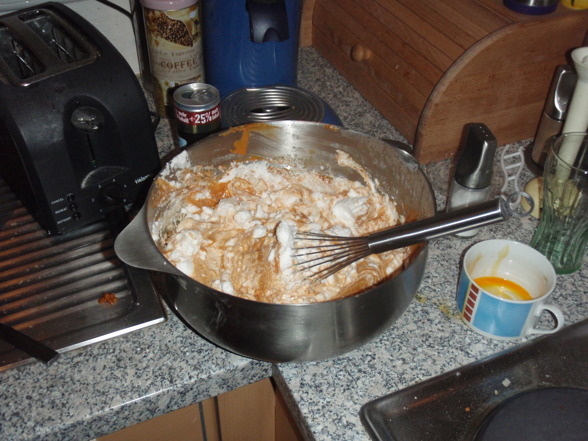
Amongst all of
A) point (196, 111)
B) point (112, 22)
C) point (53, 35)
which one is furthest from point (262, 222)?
point (112, 22)

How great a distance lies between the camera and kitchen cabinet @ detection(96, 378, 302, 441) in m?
0.76

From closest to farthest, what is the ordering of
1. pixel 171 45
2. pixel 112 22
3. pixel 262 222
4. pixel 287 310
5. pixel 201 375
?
pixel 287 310, pixel 201 375, pixel 262 222, pixel 171 45, pixel 112 22

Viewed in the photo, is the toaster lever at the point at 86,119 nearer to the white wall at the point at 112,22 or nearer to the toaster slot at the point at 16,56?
the toaster slot at the point at 16,56

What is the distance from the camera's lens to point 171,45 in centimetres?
94

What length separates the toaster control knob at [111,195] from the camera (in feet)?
2.60

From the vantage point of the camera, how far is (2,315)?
0.72 m

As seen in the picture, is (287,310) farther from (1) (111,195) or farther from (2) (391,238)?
(1) (111,195)

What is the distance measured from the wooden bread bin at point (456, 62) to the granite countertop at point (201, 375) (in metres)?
0.28

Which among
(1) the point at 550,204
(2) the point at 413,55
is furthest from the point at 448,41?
(1) the point at 550,204

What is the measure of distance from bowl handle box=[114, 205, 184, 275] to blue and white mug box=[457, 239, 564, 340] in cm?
35

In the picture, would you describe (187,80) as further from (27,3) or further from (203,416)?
(203,416)

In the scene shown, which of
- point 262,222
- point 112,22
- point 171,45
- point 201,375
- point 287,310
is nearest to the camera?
point 287,310

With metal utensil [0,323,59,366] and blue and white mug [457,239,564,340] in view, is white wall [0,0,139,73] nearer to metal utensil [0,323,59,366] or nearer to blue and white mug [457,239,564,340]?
metal utensil [0,323,59,366]

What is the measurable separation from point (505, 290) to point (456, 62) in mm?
322
